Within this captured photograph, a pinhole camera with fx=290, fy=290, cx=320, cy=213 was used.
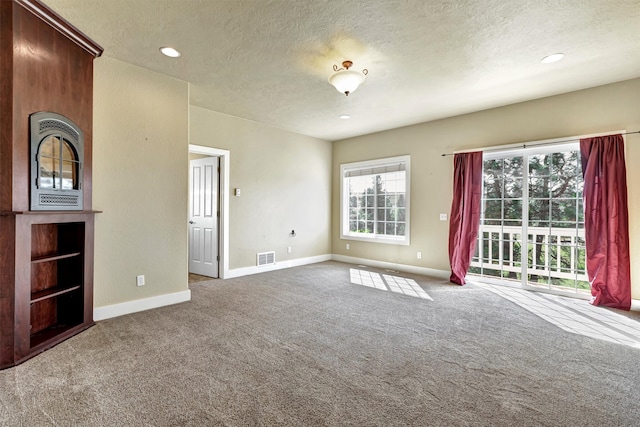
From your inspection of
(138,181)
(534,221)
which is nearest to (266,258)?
(138,181)

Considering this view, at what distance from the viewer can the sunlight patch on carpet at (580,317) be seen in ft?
9.41

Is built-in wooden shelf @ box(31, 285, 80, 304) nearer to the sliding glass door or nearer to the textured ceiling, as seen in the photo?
the textured ceiling

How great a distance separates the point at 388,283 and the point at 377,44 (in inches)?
136

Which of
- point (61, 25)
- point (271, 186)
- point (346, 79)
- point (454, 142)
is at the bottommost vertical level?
point (271, 186)

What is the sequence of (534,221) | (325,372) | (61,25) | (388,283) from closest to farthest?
(325,372) < (61,25) < (534,221) < (388,283)

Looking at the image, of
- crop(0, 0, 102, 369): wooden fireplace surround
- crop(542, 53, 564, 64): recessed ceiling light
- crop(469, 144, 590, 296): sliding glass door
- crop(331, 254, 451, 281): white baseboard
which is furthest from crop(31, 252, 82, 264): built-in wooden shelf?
crop(469, 144, 590, 296): sliding glass door

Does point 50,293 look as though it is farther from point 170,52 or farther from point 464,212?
point 464,212

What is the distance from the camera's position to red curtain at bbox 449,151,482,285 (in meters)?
4.73

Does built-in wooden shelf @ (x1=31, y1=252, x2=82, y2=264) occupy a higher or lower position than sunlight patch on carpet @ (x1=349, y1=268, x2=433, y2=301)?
higher

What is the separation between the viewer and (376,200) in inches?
250

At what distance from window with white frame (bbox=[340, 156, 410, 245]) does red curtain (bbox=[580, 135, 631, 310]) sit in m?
2.61

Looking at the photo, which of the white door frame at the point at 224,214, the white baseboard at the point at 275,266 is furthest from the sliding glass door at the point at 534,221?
the white door frame at the point at 224,214

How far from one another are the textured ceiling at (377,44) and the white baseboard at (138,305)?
275 centimetres

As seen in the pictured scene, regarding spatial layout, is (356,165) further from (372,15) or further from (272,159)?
(372,15)
